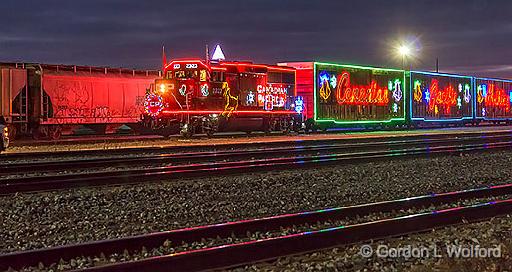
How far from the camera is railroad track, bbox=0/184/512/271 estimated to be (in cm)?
579

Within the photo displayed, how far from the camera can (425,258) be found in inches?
254

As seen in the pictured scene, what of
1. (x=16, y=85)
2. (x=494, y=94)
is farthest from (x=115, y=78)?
(x=494, y=94)

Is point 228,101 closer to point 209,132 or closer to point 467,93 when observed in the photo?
point 209,132

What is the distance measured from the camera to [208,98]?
82.3 feet

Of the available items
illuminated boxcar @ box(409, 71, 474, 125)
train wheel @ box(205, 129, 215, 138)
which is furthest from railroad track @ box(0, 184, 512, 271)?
illuminated boxcar @ box(409, 71, 474, 125)

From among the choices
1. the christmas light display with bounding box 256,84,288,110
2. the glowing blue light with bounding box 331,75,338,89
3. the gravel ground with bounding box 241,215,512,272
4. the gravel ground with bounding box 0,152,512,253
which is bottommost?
the gravel ground with bounding box 241,215,512,272

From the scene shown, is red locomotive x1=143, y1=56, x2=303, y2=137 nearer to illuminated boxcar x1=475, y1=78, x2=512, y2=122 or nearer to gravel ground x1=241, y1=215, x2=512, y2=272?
gravel ground x1=241, y1=215, x2=512, y2=272

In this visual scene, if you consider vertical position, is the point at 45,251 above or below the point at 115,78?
below

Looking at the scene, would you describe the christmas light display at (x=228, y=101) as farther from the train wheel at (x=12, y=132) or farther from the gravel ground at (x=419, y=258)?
the gravel ground at (x=419, y=258)

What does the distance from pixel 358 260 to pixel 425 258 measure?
0.75 m

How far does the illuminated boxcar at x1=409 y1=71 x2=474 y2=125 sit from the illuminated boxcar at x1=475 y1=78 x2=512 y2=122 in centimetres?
A: 115

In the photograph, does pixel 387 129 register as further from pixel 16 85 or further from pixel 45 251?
pixel 45 251

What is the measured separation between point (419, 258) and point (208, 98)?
63.1 feet

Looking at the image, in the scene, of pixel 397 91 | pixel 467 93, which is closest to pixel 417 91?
pixel 397 91
